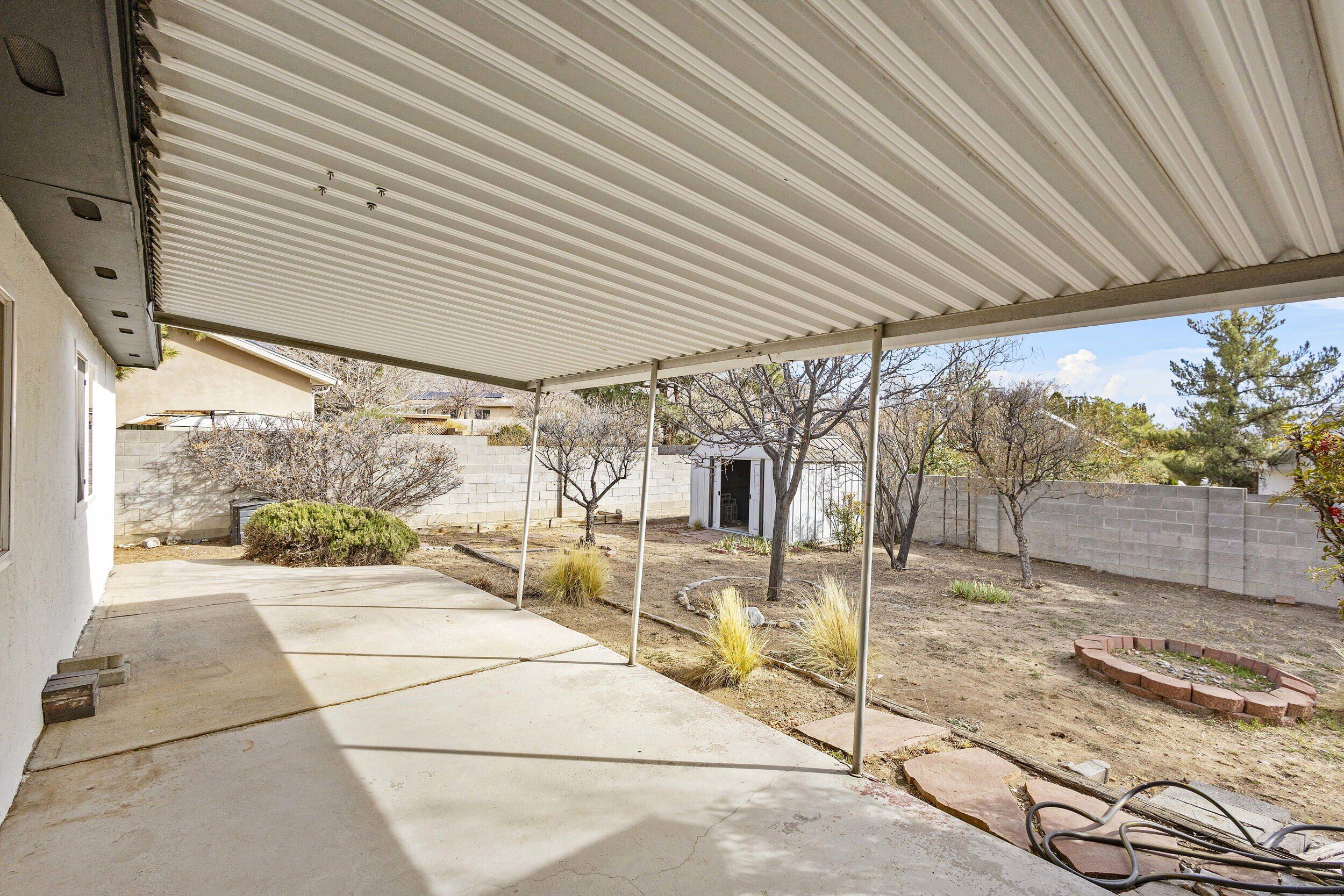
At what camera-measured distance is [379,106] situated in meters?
1.68

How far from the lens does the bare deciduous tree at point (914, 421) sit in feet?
26.1

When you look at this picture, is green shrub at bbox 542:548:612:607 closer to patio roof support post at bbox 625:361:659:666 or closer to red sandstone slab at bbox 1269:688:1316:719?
patio roof support post at bbox 625:361:659:666

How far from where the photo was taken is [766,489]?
12.2 m

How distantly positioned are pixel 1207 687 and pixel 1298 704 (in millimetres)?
481

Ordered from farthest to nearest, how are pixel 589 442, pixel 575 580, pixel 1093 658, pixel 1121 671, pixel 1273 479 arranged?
pixel 1273 479 → pixel 589 442 → pixel 575 580 → pixel 1093 658 → pixel 1121 671

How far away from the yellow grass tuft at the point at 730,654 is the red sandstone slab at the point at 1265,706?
126 inches

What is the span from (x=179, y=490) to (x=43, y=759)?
7.41 meters

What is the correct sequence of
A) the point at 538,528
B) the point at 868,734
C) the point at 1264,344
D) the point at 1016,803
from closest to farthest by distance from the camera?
the point at 1016,803 < the point at 868,734 < the point at 538,528 < the point at 1264,344

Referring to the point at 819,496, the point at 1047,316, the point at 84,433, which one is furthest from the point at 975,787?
the point at 819,496

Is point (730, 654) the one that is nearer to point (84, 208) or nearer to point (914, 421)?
point (84, 208)

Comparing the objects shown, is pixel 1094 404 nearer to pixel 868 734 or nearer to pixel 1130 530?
pixel 1130 530

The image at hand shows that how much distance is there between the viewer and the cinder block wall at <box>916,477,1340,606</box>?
7508 millimetres

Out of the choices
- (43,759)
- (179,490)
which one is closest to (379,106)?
(43,759)

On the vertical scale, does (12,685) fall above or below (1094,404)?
below
